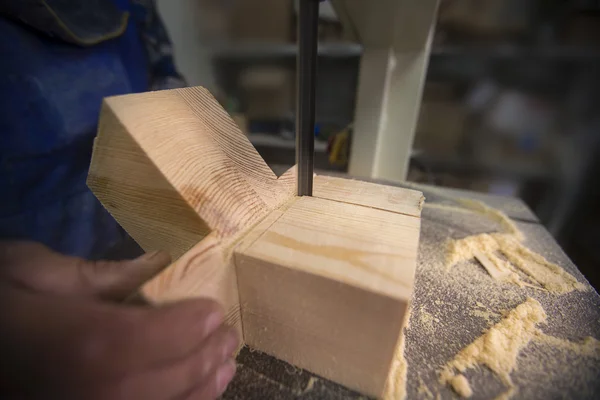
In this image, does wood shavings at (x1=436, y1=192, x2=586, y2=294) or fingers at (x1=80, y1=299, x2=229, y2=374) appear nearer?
fingers at (x1=80, y1=299, x2=229, y2=374)

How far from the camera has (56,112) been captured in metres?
0.76

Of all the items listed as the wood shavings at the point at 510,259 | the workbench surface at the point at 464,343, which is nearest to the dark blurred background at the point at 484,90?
the wood shavings at the point at 510,259

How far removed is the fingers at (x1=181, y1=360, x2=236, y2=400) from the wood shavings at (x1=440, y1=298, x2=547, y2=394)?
14.6 inches

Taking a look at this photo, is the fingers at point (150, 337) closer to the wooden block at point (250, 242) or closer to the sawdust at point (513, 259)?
the wooden block at point (250, 242)

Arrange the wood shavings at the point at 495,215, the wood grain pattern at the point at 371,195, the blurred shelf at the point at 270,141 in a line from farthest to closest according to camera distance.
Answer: the blurred shelf at the point at 270,141 → the wood shavings at the point at 495,215 → the wood grain pattern at the point at 371,195

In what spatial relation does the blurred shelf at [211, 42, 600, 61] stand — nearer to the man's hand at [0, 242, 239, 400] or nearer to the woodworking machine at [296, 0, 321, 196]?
the woodworking machine at [296, 0, 321, 196]

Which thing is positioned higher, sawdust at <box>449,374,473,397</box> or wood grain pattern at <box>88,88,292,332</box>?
wood grain pattern at <box>88,88,292,332</box>

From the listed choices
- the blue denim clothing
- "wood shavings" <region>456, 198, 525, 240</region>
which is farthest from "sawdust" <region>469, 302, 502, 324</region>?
the blue denim clothing

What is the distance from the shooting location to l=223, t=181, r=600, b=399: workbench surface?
1.58 feet

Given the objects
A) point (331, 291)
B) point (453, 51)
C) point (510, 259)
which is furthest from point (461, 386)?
point (453, 51)

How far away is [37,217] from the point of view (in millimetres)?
741

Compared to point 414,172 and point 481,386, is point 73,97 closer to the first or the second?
point 481,386

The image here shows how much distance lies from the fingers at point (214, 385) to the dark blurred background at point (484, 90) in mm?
1424

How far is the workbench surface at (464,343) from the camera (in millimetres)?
482
